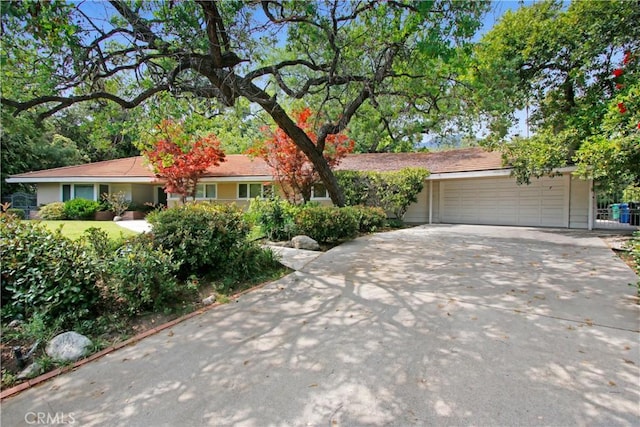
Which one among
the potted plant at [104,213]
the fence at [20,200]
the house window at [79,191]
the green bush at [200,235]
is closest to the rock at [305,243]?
the green bush at [200,235]

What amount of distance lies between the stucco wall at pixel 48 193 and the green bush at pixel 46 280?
19185mm

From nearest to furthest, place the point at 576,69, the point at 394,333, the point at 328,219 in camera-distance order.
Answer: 1. the point at 394,333
2. the point at 328,219
3. the point at 576,69

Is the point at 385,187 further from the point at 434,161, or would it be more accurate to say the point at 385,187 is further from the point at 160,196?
the point at 160,196

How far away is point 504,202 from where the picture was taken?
1455 centimetres

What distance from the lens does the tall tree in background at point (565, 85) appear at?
8.14 meters

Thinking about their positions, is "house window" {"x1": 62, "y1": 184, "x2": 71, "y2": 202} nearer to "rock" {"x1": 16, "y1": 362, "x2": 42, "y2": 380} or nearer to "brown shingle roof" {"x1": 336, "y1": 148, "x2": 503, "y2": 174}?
"brown shingle roof" {"x1": 336, "y1": 148, "x2": 503, "y2": 174}

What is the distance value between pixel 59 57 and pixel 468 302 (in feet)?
27.0

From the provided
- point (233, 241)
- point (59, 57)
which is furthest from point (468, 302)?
point (59, 57)

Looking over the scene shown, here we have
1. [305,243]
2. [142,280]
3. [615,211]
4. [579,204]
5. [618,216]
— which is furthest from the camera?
[615,211]

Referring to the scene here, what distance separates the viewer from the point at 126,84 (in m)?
7.69

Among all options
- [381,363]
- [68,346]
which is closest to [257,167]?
[68,346]

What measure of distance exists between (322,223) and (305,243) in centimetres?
90

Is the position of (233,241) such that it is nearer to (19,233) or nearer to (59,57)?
(19,233)

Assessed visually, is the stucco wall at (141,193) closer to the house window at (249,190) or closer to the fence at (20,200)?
the fence at (20,200)
